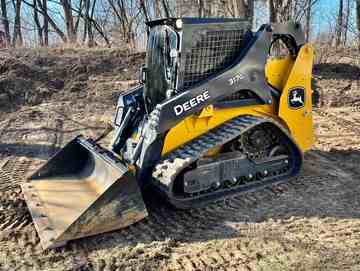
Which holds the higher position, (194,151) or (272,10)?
(272,10)

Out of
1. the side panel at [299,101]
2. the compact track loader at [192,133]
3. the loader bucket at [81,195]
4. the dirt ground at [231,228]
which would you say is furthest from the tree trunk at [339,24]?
the loader bucket at [81,195]

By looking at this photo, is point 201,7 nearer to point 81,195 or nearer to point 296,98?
point 296,98

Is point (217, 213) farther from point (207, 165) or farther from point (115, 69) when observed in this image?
point (115, 69)

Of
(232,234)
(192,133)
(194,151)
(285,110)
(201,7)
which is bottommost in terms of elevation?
(232,234)

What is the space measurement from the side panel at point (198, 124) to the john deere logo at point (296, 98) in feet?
1.66

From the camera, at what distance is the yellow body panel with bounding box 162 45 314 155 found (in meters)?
4.25

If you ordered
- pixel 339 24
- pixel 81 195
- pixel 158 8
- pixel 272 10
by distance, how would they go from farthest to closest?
pixel 158 8 → pixel 339 24 → pixel 272 10 → pixel 81 195

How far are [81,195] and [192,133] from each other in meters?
1.20

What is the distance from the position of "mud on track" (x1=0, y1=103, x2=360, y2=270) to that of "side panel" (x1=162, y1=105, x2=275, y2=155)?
0.64 meters

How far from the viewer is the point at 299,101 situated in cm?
482

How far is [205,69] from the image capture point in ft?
14.0

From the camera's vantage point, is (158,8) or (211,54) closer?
(211,54)

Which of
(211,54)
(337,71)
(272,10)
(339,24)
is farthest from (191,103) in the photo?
(339,24)

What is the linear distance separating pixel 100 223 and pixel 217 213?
1.12 meters
